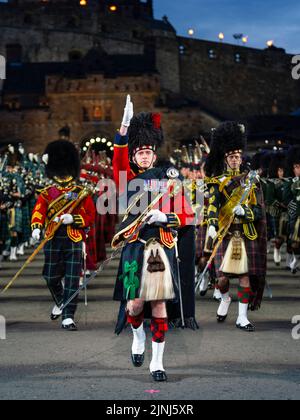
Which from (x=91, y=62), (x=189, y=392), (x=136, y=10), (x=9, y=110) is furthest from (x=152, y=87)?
(x=189, y=392)

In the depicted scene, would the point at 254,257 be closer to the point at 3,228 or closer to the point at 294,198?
the point at 294,198

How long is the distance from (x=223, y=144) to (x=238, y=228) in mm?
855

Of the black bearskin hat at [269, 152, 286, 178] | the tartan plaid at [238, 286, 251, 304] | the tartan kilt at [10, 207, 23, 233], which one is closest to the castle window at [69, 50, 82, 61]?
the tartan kilt at [10, 207, 23, 233]

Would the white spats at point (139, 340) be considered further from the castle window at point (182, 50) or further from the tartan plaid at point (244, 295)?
the castle window at point (182, 50)

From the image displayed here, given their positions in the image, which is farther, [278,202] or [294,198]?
[278,202]

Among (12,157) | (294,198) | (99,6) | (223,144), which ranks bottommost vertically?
(294,198)

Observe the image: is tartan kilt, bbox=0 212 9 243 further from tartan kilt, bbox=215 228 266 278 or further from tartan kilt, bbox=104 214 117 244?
tartan kilt, bbox=215 228 266 278

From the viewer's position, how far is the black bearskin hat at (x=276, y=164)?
16.0 meters

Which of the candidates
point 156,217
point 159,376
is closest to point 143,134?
point 156,217

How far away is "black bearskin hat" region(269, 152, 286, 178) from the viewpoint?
52.6 feet

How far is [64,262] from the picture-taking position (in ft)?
29.8

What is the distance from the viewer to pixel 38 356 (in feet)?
23.9
